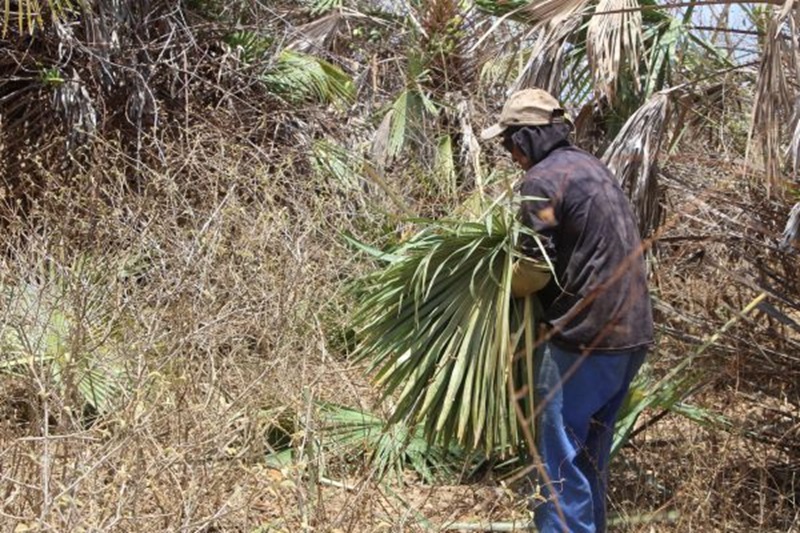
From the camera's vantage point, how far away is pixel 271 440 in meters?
6.54

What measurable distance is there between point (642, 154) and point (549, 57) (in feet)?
2.88

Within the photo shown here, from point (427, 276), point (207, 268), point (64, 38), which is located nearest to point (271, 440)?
point (207, 268)

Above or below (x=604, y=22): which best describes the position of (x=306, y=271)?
below

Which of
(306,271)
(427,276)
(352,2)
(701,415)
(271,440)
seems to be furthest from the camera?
(352,2)

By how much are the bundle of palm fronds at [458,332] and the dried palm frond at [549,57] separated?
2295 millimetres

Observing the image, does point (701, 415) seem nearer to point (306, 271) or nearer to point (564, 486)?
point (564, 486)

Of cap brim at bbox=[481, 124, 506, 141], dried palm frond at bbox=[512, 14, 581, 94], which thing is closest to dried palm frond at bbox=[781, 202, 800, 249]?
cap brim at bbox=[481, 124, 506, 141]

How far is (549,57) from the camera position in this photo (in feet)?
23.3

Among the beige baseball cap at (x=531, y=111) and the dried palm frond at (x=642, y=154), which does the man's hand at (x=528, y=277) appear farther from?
the dried palm frond at (x=642, y=154)

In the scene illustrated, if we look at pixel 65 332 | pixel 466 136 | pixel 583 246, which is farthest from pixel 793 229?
pixel 466 136

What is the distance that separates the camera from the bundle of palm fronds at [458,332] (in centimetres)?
471

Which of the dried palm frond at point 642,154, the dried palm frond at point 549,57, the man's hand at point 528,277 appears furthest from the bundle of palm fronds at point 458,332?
the dried palm frond at point 549,57

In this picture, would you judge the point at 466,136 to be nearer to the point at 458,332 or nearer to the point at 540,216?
the point at 458,332

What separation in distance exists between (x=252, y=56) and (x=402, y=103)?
4.66 feet
